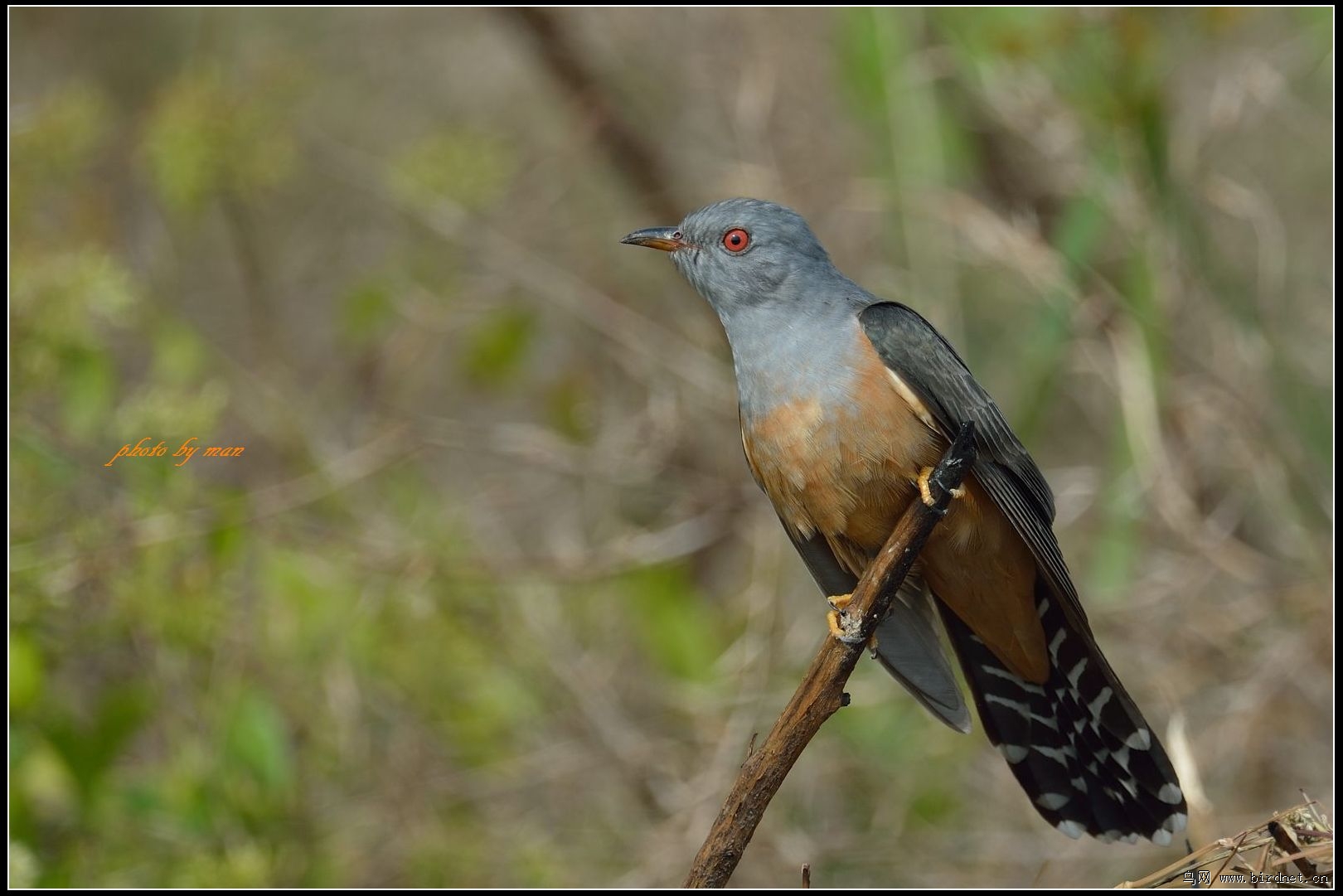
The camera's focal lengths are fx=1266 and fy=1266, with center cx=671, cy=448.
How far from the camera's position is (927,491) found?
2.97 meters

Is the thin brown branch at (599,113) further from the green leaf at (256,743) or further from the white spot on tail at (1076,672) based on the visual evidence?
the white spot on tail at (1076,672)

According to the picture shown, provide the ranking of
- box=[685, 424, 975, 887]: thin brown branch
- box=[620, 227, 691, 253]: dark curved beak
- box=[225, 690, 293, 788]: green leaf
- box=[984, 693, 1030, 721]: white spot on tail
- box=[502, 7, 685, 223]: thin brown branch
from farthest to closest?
box=[502, 7, 685, 223]: thin brown branch
box=[225, 690, 293, 788]: green leaf
box=[620, 227, 691, 253]: dark curved beak
box=[984, 693, 1030, 721]: white spot on tail
box=[685, 424, 975, 887]: thin brown branch

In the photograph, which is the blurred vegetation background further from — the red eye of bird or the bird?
the red eye of bird

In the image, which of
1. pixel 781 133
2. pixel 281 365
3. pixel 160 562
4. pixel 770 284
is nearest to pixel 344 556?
pixel 160 562

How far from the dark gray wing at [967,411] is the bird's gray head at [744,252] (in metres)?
0.25

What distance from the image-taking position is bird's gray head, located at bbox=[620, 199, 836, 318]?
3.38 m

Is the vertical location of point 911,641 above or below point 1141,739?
above

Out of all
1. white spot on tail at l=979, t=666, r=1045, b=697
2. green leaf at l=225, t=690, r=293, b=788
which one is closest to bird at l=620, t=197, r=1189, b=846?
white spot on tail at l=979, t=666, r=1045, b=697

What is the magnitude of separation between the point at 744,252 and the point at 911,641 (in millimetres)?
1134

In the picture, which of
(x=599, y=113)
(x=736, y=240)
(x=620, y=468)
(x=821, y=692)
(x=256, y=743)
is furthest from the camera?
(x=599, y=113)

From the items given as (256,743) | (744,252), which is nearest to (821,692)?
(744,252)

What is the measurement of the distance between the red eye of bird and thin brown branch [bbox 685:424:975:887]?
2.76ft

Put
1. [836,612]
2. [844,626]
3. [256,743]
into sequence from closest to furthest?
[844,626] → [836,612] → [256,743]

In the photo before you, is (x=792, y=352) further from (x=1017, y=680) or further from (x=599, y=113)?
(x=599, y=113)
